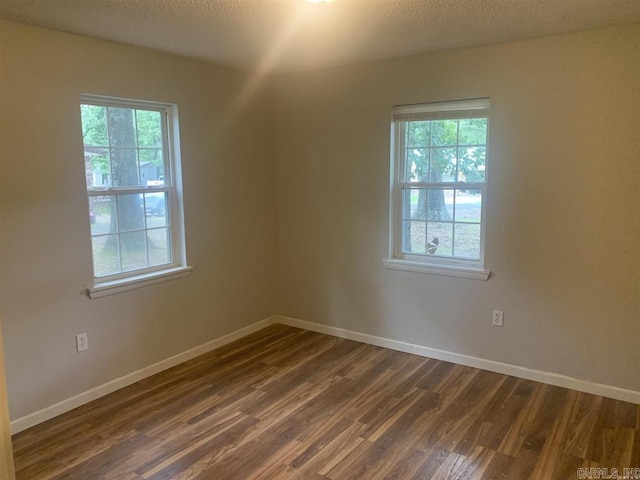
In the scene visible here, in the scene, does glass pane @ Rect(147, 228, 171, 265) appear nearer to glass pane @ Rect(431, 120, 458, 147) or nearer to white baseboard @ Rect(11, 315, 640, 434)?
white baseboard @ Rect(11, 315, 640, 434)

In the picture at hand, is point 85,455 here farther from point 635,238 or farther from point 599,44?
point 599,44

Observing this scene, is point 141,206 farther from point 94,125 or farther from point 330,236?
point 330,236

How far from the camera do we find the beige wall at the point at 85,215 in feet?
8.79

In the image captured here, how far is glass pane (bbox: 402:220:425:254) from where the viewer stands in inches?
149

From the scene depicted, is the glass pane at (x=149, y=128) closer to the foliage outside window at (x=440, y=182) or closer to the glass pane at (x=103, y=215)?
the glass pane at (x=103, y=215)

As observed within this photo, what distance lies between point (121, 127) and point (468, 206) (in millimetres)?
2550

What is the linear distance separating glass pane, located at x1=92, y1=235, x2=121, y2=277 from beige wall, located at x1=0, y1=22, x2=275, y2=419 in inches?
5.0

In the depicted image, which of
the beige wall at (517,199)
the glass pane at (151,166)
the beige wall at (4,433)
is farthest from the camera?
the glass pane at (151,166)

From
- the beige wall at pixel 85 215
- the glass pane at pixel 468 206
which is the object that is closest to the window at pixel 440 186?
the glass pane at pixel 468 206

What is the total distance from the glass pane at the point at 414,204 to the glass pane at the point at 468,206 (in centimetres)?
27

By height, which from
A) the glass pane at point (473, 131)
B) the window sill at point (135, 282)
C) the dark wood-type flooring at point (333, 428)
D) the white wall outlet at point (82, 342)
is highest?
the glass pane at point (473, 131)

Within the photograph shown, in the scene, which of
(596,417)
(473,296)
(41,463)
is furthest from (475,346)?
(41,463)

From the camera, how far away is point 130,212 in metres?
3.35

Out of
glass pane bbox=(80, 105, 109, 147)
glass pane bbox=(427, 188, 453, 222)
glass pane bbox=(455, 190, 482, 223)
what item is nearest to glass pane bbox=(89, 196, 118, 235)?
glass pane bbox=(80, 105, 109, 147)
